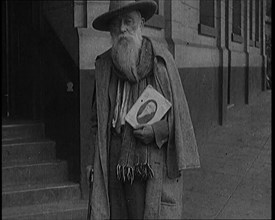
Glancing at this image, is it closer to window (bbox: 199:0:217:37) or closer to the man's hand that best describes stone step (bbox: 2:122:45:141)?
window (bbox: 199:0:217:37)

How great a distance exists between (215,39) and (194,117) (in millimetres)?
1992

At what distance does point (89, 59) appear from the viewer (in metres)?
5.61

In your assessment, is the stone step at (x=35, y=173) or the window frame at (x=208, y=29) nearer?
the stone step at (x=35, y=173)

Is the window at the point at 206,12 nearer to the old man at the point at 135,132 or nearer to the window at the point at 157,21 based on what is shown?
the window at the point at 157,21

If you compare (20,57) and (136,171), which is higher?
(20,57)

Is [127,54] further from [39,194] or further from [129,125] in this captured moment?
[39,194]

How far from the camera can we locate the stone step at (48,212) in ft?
16.8

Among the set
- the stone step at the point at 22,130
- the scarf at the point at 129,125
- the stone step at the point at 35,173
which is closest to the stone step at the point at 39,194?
the stone step at the point at 35,173

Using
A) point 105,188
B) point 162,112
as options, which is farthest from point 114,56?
point 105,188

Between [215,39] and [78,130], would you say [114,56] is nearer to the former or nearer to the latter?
[78,130]

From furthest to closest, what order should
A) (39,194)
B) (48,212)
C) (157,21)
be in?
(157,21)
(39,194)
(48,212)

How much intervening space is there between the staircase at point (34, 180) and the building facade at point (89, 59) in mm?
155

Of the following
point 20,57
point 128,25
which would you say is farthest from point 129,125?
point 20,57

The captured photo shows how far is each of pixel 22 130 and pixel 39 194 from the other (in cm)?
106
